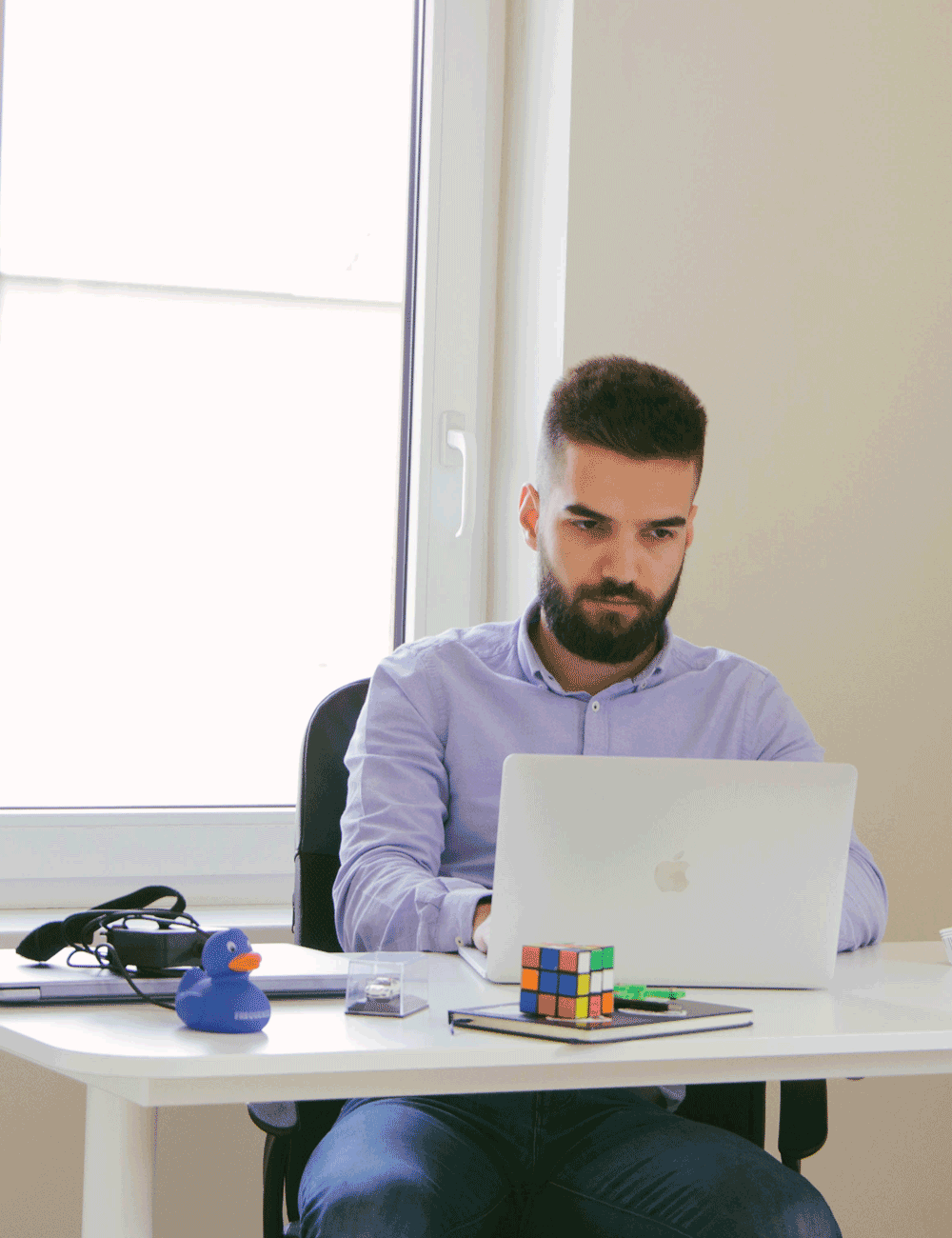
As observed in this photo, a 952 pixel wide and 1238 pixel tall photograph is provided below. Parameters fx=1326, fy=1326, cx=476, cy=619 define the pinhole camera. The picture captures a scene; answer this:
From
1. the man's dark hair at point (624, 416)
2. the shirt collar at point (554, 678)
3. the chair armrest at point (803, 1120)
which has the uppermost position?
the man's dark hair at point (624, 416)

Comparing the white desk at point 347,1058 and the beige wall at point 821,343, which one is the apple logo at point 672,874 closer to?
the white desk at point 347,1058

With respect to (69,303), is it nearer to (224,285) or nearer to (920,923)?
(224,285)

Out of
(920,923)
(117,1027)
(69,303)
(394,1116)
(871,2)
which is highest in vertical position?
(871,2)

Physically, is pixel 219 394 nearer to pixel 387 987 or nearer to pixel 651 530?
pixel 651 530

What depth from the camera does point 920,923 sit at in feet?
7.78

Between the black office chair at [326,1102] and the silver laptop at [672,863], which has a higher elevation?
the silver laptop at [672,863]

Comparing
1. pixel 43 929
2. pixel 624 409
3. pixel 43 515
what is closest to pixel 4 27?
pixel 43 515

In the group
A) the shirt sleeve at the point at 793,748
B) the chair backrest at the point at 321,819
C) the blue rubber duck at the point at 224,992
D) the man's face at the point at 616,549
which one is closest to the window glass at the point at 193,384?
the chair backrest at the point at 321,819

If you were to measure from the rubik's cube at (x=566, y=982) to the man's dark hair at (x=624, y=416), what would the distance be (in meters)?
0.81

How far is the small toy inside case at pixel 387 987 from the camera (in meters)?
1.04

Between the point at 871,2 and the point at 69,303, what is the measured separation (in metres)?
1.52

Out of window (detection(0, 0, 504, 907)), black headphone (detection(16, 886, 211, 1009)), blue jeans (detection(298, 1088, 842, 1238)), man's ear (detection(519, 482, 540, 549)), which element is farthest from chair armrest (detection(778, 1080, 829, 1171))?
window (detection(0, 0, 504, 907))

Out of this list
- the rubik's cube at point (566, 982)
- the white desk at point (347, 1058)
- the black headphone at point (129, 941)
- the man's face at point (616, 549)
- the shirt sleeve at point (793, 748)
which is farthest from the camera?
the man's face at point (616, 549)

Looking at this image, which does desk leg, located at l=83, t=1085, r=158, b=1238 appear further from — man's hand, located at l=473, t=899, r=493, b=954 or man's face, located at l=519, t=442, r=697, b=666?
man's face, located at l=519, t=442, r=697, b=666
